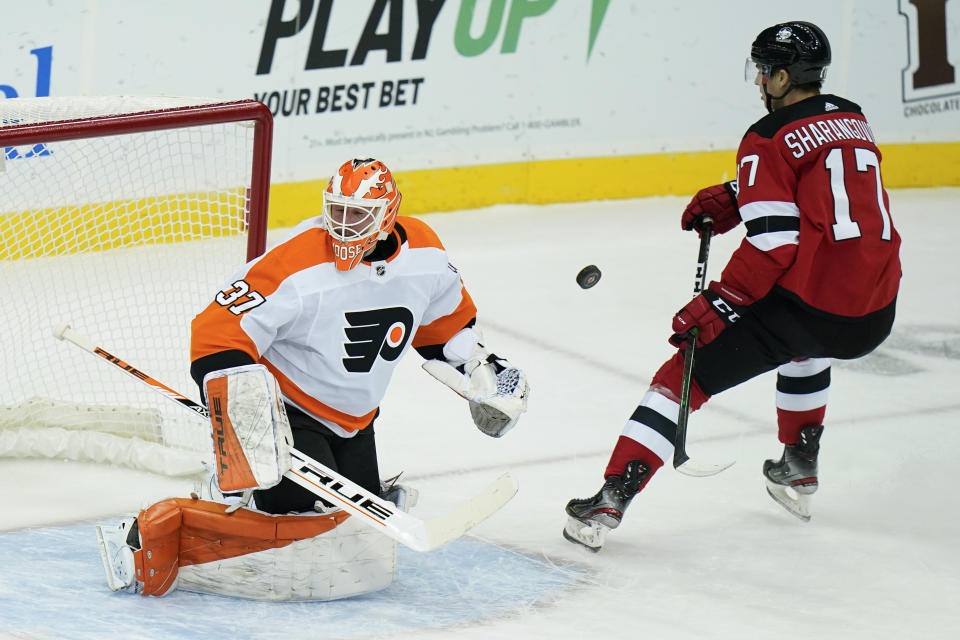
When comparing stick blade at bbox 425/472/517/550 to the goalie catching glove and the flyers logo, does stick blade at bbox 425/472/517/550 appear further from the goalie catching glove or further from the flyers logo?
the flyers logo

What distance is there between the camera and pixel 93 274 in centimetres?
368

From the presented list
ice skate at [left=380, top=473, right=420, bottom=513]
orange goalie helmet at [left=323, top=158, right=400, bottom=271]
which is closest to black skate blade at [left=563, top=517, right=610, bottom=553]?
ice skate at [left=380, top=473, right=420, bottom=513]

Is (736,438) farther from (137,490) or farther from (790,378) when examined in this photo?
(137,490)

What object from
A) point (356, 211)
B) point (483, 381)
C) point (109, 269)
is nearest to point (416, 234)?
point (356, 211)

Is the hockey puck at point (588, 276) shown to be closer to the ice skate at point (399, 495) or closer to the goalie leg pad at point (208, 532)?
the ice skate at point (399, 495)

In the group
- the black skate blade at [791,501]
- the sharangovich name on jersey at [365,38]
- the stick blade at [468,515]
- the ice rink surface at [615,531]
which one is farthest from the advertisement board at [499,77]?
the stick blade at [468,515]

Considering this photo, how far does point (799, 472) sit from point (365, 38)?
3.14 m

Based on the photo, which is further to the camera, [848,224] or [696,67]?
[696,67]

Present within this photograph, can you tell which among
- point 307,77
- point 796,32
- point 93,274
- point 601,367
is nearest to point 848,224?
point 796,32

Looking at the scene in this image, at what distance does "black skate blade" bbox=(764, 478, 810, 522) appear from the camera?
317 centimetres

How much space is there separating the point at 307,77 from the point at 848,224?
10.6 feet

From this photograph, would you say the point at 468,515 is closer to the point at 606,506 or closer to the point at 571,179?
the point at 606,506

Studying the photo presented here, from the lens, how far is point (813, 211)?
278cm

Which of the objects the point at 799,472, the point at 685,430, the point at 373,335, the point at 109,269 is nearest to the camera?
the point at 373,335
